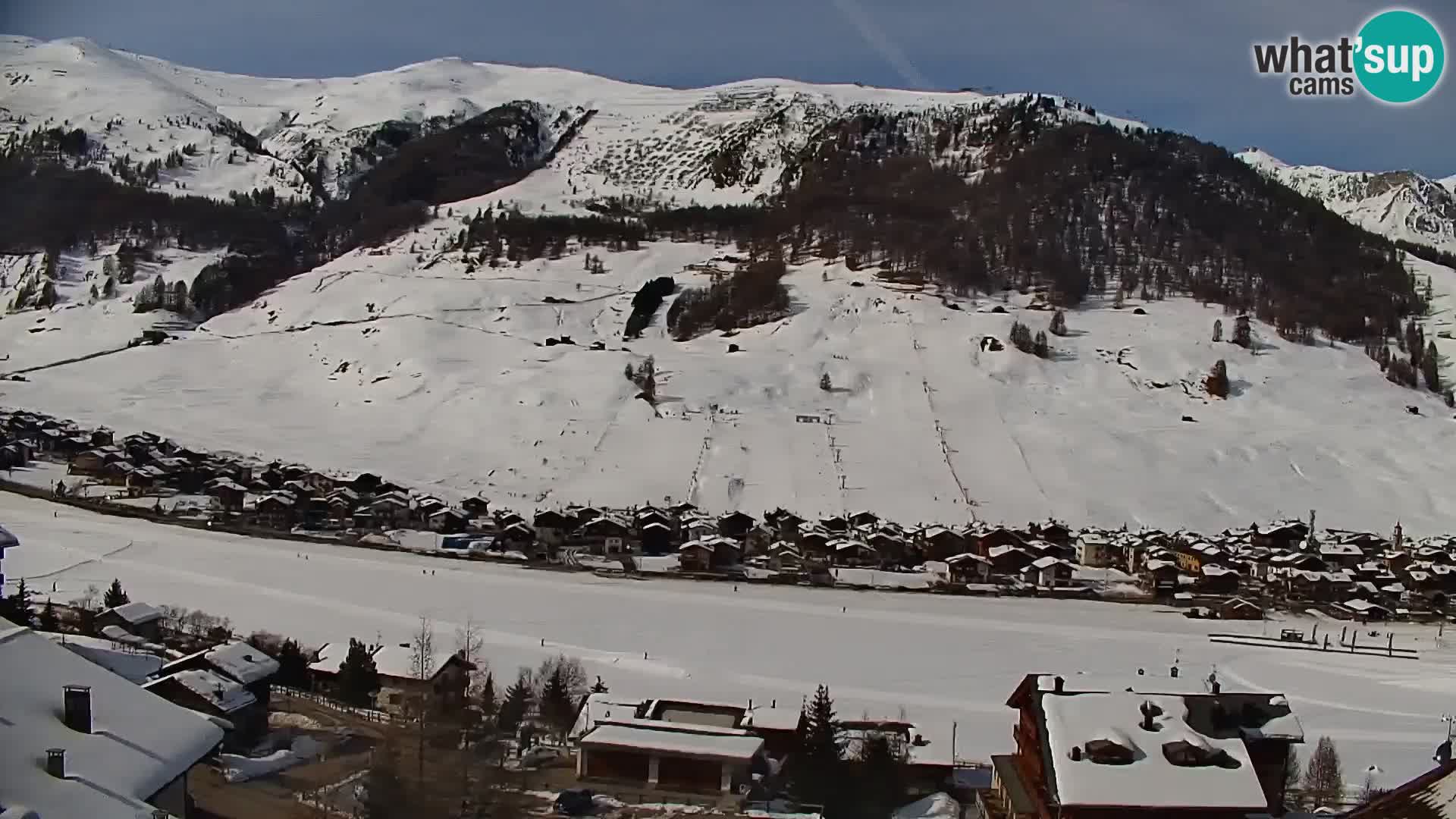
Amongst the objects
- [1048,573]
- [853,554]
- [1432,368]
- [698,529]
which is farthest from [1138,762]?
[1432,368]

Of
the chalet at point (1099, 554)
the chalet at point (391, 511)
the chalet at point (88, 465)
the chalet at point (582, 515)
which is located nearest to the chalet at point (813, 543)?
the chalet at point (582, 515)

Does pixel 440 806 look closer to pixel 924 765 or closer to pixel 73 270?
pixel 924 765

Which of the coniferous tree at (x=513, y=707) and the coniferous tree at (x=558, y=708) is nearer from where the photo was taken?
the coniferous tree at (x=513, y=707)

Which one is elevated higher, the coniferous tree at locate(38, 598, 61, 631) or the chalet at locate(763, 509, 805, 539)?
the chalet at locate(763, 509, 805, 539)

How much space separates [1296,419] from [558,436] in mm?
16202

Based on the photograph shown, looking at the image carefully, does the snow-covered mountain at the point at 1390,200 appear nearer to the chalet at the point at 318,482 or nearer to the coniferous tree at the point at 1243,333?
the coniferous tree at the point at 1243,333

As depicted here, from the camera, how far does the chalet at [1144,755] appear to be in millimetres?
5324

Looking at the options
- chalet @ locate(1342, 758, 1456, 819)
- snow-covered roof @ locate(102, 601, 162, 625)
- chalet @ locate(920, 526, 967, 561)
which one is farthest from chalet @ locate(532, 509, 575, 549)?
chalet @ locate(1342, 758, 1456, 819)

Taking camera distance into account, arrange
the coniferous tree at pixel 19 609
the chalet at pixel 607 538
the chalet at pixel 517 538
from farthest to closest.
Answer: the chalet at pixel 607 538 < the chalet at pixel 517 538 < the coniferous tree at pixel 19 609

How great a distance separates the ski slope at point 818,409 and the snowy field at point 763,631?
571 cm

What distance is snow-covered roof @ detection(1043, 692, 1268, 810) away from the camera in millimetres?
5320

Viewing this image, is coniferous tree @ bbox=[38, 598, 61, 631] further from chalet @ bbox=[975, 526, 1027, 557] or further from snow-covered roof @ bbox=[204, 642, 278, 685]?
chalet @ bbox=[975, 526, 1027, 557]

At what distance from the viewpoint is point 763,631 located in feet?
39.4

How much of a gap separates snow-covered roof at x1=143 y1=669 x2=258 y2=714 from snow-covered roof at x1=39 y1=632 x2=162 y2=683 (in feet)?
0.47
